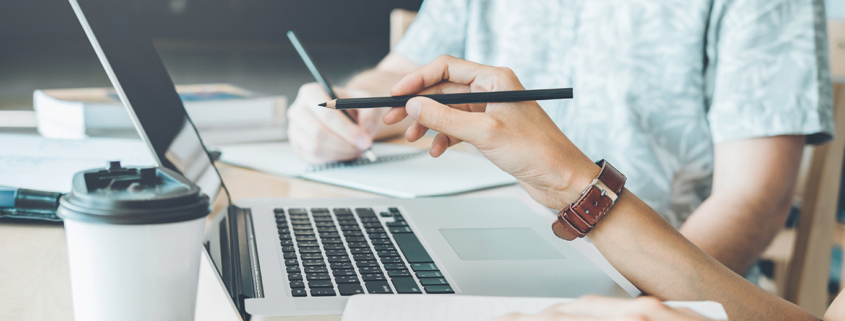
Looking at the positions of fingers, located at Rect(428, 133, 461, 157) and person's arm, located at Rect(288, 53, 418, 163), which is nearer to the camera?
fingers, located at Rect(428, 133, 461, 157)

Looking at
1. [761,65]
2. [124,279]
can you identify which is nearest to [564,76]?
[761,65]

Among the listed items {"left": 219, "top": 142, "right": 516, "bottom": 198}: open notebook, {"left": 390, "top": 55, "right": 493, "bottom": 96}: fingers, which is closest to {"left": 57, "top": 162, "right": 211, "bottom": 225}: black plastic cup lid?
{"left": 390, "top": 55, "right": 493, "bottom": 96}: fingers

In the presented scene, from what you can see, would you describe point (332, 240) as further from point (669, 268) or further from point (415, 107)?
point (669, 268)

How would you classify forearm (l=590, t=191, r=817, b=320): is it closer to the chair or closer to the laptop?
the laptop

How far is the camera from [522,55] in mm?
1019

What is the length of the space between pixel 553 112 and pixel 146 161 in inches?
24.5

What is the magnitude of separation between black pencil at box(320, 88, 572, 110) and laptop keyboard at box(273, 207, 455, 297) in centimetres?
11

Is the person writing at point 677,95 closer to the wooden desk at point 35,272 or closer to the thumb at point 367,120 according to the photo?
the thumb at point 367,120

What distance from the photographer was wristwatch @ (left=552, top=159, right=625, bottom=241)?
15.7 inches

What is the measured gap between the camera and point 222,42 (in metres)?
1.42

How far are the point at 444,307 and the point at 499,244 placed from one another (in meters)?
0.17

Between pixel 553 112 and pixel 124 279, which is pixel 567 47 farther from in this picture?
pixel 124 279

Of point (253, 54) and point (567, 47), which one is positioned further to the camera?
point (253, 54)

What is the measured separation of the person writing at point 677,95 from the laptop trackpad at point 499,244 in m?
0.10
